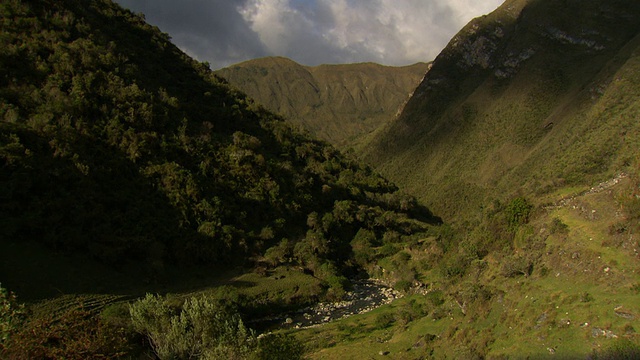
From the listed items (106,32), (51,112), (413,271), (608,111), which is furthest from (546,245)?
(608,111)

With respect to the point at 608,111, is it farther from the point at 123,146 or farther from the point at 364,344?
the point at 123,146

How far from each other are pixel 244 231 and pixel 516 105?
393 feet

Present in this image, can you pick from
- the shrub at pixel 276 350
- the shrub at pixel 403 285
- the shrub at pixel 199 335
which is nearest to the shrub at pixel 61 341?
the shrub at pixel 199 335

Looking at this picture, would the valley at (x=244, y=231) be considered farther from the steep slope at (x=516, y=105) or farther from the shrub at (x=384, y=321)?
the steep slope at (x=516, y=105)

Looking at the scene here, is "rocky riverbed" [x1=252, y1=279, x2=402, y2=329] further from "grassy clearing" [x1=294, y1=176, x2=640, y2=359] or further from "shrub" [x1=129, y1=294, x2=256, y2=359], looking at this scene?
"shrub" [x1=129, y1=294, x2=256, y2=359]

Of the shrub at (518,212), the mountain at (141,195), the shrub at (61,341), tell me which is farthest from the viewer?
the mountain at (141,195)

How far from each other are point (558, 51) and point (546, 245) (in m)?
152

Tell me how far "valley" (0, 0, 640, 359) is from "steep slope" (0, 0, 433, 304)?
245 millimetres

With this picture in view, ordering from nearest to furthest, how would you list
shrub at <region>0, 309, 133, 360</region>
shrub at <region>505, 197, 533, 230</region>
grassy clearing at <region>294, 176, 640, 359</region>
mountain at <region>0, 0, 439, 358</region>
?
shrub at <region>0, 309, 133, 360</region>
grassy clearing at <region>294, 176, 640, 359</region>
shrub at <region>505, 197, 533, 230</region>
mountain at <region>0, 0, 439, 358</region>

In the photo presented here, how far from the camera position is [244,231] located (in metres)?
51.8

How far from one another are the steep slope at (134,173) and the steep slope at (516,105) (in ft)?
128

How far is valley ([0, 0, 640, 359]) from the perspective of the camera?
699 inches

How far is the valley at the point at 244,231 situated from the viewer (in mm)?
17750

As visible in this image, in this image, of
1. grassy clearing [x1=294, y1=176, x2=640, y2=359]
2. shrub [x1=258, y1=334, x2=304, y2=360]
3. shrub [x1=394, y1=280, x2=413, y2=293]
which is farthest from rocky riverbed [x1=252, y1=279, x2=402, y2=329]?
shrub [x1=258, y1=334, x2=304, y2=360]
